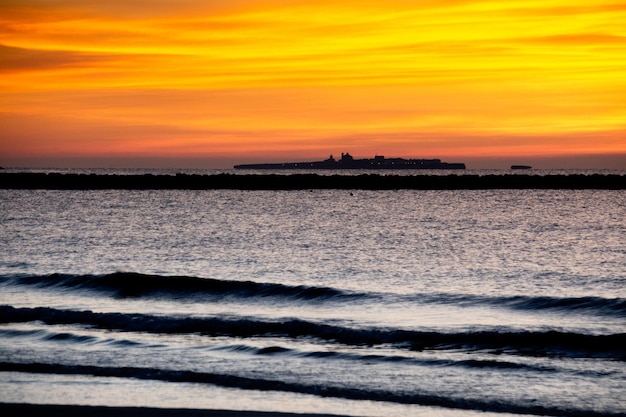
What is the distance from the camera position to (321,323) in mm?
17359

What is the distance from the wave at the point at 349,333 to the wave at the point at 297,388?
11.1 feet

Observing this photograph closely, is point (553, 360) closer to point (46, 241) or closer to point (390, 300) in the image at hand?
point (390, 300)

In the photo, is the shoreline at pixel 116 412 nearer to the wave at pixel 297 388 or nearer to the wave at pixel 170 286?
the wave at pixel 297 388

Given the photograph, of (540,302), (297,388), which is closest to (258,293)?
(540,302)

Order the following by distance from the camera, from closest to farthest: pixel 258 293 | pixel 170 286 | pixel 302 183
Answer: pixel 258 293, pixel 170 286, pixel 302 183

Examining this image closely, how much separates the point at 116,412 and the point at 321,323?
7621 millimetres

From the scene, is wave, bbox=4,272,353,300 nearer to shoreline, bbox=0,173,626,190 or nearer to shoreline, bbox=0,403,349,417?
shoreline, bbox=0,403,349,417

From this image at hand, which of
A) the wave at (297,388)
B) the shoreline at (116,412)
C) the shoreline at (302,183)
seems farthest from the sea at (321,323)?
the shoreline at (302,183)

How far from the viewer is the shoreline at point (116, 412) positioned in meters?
10.1

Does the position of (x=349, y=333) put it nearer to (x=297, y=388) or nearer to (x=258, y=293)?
(x=297, y=388)

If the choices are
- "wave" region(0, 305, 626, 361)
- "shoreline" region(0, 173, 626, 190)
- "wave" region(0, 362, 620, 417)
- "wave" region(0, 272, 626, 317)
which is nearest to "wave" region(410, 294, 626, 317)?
"wave" region(0, 272, 626, 317)

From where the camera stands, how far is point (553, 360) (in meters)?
13.6

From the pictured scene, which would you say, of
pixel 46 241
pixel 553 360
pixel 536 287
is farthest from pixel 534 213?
pixel 553 360

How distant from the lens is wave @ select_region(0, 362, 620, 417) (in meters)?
10.5
